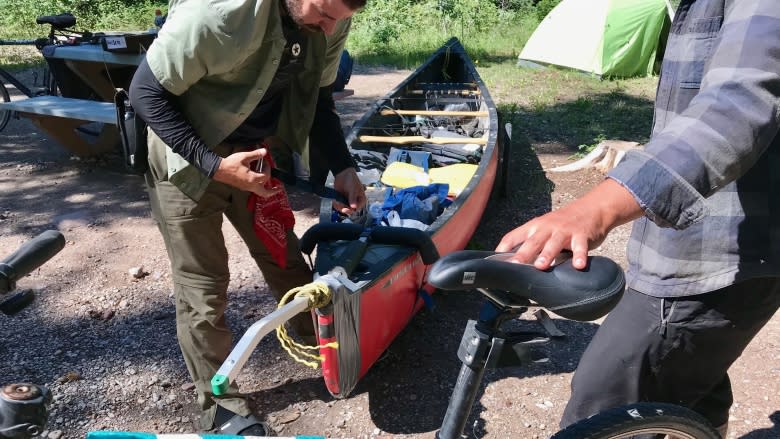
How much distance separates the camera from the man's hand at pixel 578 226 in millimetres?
1115

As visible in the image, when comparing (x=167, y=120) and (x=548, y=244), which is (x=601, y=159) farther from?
(x=548, y=244)

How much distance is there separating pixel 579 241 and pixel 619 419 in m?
0.72

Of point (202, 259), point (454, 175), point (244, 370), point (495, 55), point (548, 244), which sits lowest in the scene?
point (244, 370)

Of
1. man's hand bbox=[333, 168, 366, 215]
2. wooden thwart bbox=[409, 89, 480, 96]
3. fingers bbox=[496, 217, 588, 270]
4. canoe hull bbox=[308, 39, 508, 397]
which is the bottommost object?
canoe hull bbox=[308, 39, 508, 397]

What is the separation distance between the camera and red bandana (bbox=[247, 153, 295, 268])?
2723mm

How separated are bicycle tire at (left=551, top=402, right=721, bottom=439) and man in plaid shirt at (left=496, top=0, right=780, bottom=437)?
0.16 meters

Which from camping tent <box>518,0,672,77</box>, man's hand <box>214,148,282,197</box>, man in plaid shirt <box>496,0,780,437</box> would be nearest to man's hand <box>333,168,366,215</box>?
man's hand <box>214,148,282,197</box>

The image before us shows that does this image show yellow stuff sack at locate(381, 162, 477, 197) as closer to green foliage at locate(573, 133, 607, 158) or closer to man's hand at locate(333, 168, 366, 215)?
man's hand at locate(333, 168, 366, 215)

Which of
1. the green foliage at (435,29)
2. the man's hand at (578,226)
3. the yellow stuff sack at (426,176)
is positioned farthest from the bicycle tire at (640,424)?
the green foliage at (435,29)

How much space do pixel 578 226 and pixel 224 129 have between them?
5.48 ft

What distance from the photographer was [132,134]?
250 cm

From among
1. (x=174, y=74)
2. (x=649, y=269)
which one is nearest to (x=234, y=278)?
(x=174, y=74)

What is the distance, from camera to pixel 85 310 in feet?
13.5

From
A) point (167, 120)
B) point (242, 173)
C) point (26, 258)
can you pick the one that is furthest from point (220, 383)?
point (167, 120)
